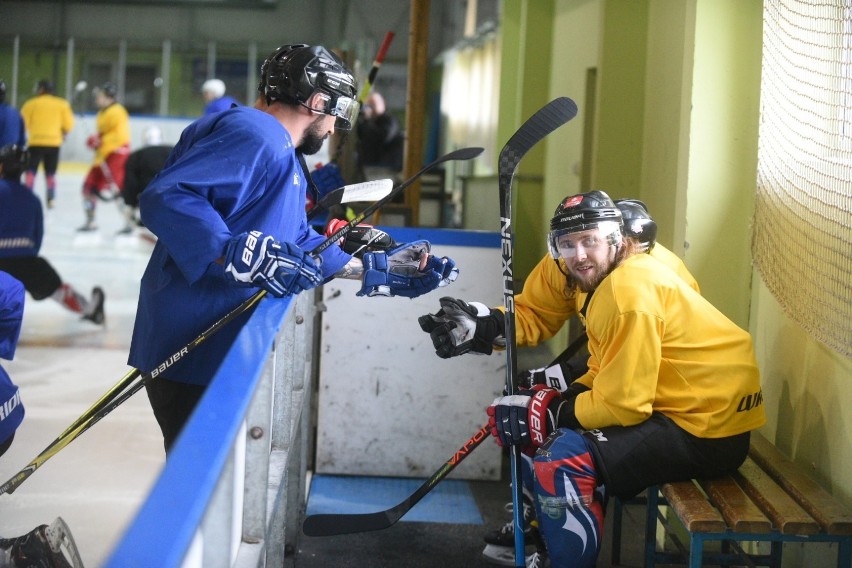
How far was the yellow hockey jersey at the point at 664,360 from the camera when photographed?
2.37 metres

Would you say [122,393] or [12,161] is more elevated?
[12,161]

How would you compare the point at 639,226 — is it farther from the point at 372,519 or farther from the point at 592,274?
the point at 372,519

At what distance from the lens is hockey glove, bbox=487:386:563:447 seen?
2.55 metres

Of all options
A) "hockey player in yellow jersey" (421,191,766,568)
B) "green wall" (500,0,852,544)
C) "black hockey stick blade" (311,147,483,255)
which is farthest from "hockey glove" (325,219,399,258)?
"green wall" (500,0,852,544)

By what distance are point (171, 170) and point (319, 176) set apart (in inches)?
109

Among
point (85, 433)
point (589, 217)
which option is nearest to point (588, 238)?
point (589, 217)

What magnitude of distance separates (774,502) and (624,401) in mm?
391

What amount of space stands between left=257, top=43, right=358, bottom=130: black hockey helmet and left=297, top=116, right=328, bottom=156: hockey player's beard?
0.04 metres

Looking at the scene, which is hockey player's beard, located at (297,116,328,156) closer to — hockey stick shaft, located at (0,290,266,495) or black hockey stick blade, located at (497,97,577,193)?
hockey stick shaft, located at (0,290,266,495)

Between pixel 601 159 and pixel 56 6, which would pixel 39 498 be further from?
pixel 56 6

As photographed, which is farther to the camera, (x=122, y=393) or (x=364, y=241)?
(x=364, y=241)

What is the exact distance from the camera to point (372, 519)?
2.78 meters

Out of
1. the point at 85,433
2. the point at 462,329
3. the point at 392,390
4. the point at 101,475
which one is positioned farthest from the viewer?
the point at 85,433

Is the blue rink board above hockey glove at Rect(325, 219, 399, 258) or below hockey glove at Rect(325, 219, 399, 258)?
below
